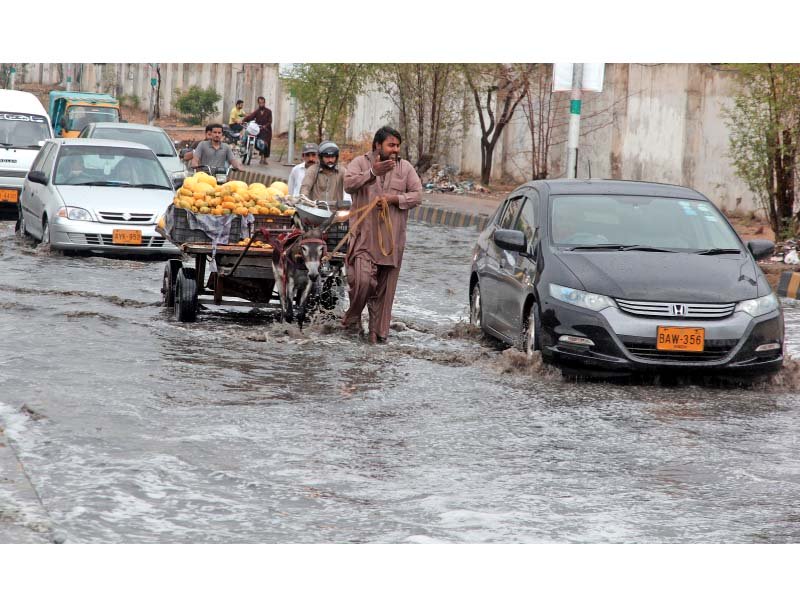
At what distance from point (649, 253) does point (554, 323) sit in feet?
3.22

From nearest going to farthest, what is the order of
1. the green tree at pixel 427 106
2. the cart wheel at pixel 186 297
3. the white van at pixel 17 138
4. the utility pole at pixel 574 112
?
the cart wheel at pixel 186 297 → the utility pole at pixel 574 112 → the white van at pixel 17 138 → the green tree at pixel 427 106

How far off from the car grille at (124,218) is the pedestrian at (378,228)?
17.8 ft

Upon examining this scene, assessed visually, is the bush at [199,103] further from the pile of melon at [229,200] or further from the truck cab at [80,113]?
the pile of melon at [229,200]

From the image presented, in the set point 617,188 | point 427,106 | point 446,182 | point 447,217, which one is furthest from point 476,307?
point 427,106

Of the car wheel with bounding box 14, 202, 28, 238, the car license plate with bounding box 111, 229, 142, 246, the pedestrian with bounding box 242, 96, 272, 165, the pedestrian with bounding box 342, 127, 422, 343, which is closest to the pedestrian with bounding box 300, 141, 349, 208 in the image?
the pedestrian with bounding box 342, 127, 422, 343

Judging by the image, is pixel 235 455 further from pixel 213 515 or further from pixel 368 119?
pixel 368 119

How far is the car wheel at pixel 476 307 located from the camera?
39.2 ft

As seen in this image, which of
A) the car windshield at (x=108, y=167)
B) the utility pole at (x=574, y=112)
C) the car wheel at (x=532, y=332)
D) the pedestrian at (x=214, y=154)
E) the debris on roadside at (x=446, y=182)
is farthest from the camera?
the debris on roadside at (x=446, y=182)

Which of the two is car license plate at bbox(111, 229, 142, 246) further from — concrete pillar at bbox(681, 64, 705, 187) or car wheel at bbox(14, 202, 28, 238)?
concrete pillar at bbox(681, 64, 705, 187)

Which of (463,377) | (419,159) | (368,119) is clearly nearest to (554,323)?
(463,377)

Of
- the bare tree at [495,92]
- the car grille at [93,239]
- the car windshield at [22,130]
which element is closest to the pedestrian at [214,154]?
the car grille at [93,239]

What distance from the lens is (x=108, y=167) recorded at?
17797mm

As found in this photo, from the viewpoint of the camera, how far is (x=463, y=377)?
998cm

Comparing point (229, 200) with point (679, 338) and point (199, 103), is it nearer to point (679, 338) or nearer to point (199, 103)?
point (679, 338)
